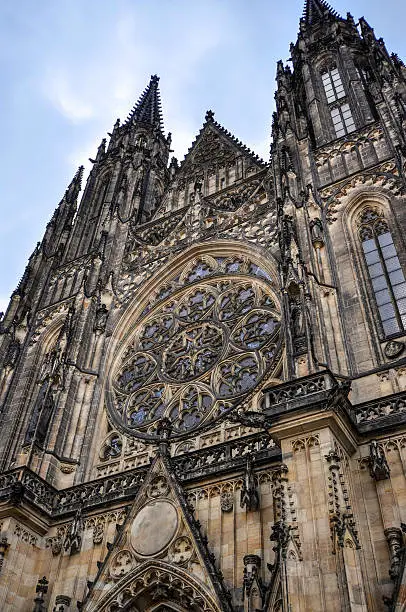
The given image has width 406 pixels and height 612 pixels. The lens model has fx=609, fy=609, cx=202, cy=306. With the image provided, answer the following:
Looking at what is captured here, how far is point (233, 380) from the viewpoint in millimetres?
13430

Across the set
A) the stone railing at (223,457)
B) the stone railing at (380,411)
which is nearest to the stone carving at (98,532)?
the stone railing at (223,457)

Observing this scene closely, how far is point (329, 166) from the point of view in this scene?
1622 cm

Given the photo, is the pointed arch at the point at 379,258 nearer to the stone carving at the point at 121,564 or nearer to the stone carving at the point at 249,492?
the stone carving at the point at 249,492

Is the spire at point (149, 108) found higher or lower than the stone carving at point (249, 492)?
higher

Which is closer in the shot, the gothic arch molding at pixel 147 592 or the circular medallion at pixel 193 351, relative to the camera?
the gothic arch molding at pixel 147 592

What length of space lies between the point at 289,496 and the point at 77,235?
16.2 meters

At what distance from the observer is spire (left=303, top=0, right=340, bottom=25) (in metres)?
24.0

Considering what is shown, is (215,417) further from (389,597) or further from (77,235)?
(77,235)

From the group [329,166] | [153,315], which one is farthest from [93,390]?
[329,166]

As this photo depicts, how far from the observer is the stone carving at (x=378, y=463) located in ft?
30.6

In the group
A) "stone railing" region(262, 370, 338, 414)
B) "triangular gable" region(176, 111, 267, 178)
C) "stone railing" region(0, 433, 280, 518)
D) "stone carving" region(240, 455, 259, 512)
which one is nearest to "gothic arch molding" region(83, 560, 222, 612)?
"stone carving" region(240, 455, 259, 512)

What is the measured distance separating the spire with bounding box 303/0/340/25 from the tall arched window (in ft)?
41.6

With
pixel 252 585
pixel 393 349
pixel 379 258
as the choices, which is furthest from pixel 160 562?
pixel 379 258

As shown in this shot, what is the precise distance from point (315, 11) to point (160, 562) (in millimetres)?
23008
